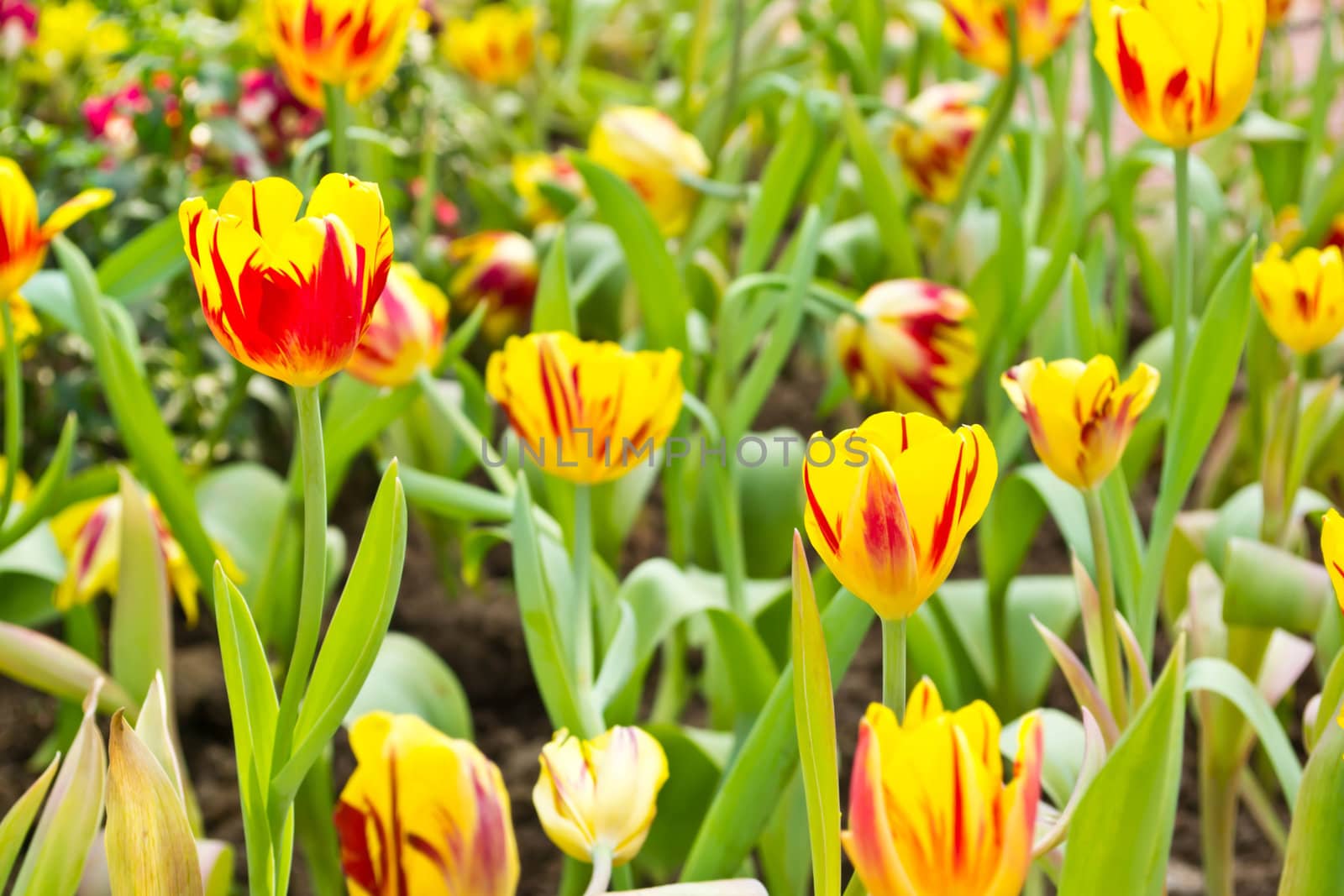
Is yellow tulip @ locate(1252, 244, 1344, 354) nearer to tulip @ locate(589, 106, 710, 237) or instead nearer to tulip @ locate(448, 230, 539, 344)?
tulip @ locate(589, 106, 710, 237)

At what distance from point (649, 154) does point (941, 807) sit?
0.80m

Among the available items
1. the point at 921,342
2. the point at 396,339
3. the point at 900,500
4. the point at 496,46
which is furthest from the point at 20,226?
the point at 496,46

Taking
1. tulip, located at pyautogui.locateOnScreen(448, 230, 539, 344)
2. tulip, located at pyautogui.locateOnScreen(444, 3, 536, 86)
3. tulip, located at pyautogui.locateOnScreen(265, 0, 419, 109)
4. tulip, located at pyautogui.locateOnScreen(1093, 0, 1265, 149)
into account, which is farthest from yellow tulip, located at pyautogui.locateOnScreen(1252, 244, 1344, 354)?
tulip, located at pyautogui.locateOnScreen(444, 3, 536, 86)

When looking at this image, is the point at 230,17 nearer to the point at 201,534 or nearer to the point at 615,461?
the point at 201,534

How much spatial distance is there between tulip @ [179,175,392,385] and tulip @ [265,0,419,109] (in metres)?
0.35

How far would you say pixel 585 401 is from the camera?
1.95ft

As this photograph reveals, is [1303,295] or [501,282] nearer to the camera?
[1303,295]

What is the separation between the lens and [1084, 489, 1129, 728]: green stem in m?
0.56

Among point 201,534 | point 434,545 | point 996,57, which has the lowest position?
point 434,545

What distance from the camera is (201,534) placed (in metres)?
0.75

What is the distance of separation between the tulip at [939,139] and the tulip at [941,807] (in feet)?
2.78

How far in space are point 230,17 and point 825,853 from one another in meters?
1.45

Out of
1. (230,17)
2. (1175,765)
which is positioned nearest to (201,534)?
(1175,765)

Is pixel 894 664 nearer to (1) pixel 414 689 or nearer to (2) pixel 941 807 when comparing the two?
(2) pixel 941 807
